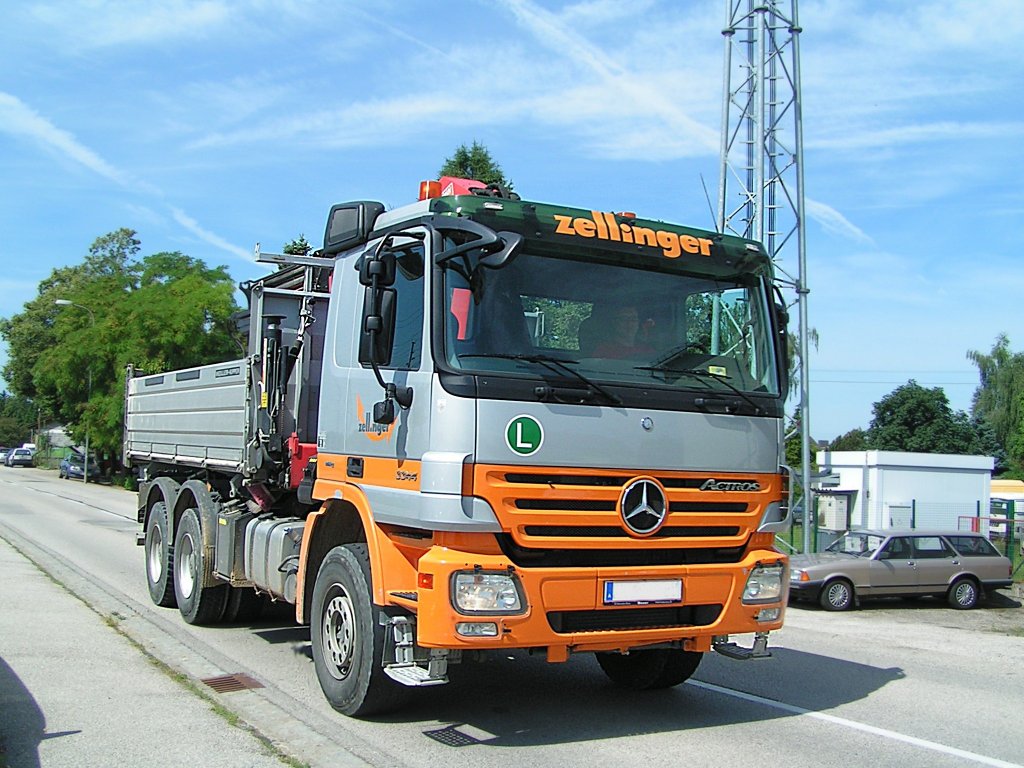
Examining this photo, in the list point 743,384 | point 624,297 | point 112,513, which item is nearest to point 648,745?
point 743,384

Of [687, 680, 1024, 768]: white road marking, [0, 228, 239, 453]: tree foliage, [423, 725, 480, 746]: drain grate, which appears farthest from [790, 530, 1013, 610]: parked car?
[0, 228, 239, 453]: tree foliage

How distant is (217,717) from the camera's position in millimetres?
6219

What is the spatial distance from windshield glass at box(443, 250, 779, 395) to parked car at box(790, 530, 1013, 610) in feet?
33.1

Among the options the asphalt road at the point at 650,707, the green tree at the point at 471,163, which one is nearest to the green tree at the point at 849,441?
the green tree at the point at 471,163

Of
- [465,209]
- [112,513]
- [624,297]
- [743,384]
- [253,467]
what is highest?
[465,209]

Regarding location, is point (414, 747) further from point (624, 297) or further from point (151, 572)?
point (151, 572)

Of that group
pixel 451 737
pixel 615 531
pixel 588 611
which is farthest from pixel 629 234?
pixel 451 737

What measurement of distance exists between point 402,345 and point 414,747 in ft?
7.52

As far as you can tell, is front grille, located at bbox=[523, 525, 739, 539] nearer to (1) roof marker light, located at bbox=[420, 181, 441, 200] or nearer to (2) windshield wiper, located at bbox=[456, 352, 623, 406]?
(2) windshield wiper, located at bbox=[456, 352, 623, 406]

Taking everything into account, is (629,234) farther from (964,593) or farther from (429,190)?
(964,593)

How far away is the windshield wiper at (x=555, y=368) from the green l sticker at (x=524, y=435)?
17 centimetres

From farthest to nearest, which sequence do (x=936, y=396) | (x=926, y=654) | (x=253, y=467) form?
(x=936, y=396) < (x=926, y=654) < (x=253, y=467)

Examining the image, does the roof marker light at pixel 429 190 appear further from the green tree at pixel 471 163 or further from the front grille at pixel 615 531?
the green tree at pixel 471 163

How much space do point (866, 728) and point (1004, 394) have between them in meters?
67.3
